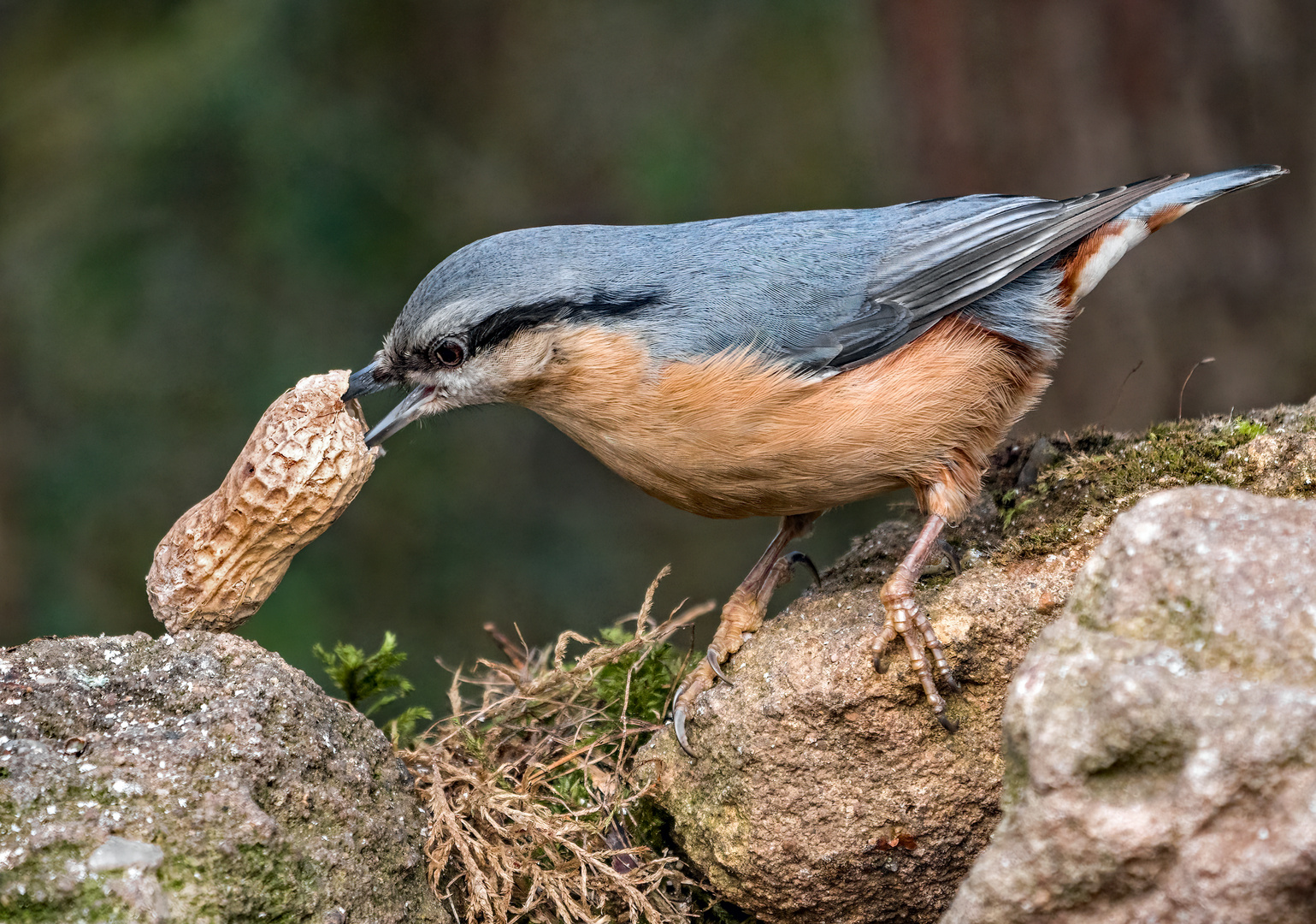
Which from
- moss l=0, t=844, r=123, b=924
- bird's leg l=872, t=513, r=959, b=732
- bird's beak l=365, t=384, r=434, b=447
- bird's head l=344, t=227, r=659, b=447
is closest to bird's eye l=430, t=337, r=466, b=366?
bird's head l=344, t=227, r=659, b=447

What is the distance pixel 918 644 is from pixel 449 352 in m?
1.47

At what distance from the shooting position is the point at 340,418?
9.19ft

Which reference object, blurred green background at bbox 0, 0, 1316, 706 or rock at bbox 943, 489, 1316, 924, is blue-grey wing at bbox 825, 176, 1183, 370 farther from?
rock at bbox 943, 489, 1316, 924

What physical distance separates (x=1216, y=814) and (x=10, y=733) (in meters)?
2.02

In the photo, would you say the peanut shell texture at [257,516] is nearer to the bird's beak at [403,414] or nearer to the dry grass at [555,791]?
the bird's beak at [403,414]

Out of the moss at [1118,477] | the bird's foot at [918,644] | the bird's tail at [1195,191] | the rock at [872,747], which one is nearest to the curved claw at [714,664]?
the rock at [872,747]

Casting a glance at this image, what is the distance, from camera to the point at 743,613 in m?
3.25

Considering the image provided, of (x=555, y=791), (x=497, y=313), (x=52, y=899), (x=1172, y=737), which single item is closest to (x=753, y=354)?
(x=497, y=313)

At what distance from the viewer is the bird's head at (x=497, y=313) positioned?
10.2 feet

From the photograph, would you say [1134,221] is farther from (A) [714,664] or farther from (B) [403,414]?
(B) [403,414]

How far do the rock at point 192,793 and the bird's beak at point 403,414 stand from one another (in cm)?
74

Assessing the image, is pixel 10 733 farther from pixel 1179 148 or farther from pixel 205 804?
pixel 1179 148

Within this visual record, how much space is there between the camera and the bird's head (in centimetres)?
311

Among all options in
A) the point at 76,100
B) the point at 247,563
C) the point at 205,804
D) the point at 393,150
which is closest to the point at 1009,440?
the point at 247,563
